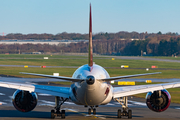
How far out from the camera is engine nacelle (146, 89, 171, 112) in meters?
30.0

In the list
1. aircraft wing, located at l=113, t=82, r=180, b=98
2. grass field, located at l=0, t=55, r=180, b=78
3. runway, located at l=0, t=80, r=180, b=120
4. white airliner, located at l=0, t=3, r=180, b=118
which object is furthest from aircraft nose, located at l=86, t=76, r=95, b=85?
grass field, located at l=0, t=55, r=180, b=78

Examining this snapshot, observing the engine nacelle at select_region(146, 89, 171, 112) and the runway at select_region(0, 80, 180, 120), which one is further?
the runway at select_region(0, 80, 180, 120)

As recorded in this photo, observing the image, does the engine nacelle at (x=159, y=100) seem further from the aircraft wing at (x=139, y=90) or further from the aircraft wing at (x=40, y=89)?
the aircraft wing at (x=40, y=89)

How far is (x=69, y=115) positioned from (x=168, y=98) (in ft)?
29.6

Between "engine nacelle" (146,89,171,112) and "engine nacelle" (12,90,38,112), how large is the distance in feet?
32.7

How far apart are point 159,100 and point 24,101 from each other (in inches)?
452

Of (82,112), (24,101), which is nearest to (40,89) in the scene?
(24,101)

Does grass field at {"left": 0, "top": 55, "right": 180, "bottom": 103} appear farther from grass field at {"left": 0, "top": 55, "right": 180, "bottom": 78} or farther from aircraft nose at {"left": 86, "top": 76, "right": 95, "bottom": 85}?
aircraft nose at {"left": 86, "top": 76, "right": 95, "bottom": 85}

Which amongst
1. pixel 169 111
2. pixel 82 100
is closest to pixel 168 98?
pixel 169 111

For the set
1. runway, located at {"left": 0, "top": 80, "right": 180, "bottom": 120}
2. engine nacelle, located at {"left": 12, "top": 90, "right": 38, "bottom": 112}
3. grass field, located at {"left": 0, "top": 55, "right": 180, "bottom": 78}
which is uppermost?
engine nacelle, located at {"left": 12, "top": 90, "right": 38, "bottom": 112}

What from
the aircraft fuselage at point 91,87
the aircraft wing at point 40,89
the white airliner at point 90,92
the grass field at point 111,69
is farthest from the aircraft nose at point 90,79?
the grass field at point 111,69

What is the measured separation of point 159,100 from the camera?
98.7ft

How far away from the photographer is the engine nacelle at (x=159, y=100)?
29953 millimetres

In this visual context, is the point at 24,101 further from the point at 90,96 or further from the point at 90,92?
the point at 90,92
